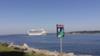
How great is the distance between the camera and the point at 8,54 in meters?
24.1

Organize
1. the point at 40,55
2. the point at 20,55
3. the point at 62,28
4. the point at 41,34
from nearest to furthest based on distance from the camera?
the point at 62,28, the point at 20,55, the point at 40,55, the point at 41,34

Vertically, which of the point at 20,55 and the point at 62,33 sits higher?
the point at 62,33

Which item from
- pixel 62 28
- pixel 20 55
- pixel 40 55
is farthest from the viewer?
pixel 40 55

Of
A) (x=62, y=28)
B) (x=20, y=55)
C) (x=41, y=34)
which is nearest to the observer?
(x=62, y=28)

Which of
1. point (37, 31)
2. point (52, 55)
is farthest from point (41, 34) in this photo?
point (52, 55)

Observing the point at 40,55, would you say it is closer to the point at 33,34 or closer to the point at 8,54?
the point at 8,54

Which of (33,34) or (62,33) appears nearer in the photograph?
(62,33)

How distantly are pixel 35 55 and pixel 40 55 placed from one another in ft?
2.76

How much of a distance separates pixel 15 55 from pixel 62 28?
173 inches

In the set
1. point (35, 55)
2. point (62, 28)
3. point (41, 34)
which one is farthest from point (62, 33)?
point (41, 34)

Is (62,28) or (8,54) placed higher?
(62,28)

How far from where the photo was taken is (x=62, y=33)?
2230 cm

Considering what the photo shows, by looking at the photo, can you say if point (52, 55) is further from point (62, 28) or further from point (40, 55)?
point (62, 28)

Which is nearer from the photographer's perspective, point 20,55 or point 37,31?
point 20,55
